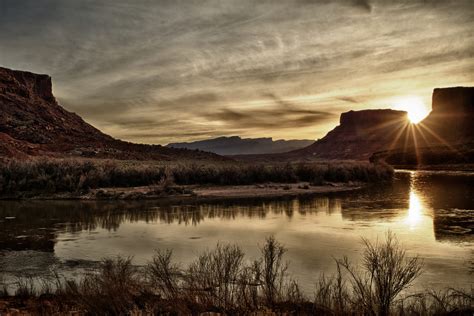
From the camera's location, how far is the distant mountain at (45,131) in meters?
56.4

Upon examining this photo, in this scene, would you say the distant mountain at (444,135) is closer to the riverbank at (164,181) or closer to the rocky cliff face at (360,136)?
the rocky cliff face at (360,136)

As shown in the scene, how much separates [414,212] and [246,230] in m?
7.58

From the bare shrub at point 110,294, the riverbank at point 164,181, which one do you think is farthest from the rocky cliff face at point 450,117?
the bare shrub at point 110,294

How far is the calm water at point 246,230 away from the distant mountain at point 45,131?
30.3 meters

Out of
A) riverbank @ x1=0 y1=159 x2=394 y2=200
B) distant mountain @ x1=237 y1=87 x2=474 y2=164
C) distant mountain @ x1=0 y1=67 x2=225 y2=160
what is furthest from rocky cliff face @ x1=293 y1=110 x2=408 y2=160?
riverbank @ x1=0 y1=159 x2=394 y2=200

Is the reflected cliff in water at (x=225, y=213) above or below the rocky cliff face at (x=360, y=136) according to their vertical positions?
below

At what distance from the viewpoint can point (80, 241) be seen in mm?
14188

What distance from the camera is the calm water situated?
10789mm

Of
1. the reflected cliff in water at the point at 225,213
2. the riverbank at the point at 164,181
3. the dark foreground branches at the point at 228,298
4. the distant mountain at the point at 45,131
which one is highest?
the distant mountain at the point at 45,131

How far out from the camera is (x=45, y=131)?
63.4 m

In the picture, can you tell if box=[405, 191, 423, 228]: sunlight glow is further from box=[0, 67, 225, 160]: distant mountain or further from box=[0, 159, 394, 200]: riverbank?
box=[0, 67, 225, 160]: distant mountain

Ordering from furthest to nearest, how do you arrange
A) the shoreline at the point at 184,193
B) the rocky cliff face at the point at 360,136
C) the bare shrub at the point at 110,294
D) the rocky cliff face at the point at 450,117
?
the rocky cliff face at the point at 360,136 < the rocky cliff face at the point at 450,117 < the shoreline at the point at 184,193 < the bare shrub at the point at 110,294

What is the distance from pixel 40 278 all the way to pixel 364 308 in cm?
664

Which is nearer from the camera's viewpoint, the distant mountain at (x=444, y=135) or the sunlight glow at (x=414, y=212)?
the sunlight glow at (x=414, y=212)
